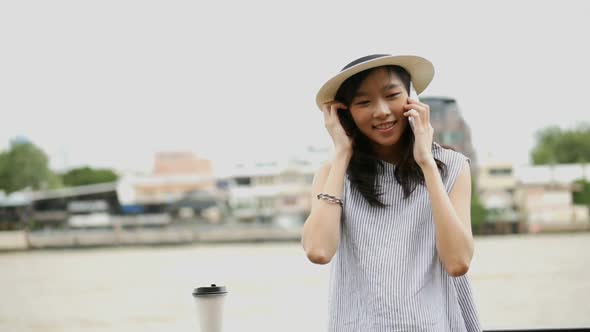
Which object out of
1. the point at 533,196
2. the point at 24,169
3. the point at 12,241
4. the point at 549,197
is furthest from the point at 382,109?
the point at 12,241

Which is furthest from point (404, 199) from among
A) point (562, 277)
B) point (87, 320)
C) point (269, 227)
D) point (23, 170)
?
point (23, 170)

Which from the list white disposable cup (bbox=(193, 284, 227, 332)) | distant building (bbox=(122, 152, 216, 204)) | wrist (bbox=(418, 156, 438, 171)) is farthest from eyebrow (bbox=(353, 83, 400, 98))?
distant building (bbox=(122, 152, 216, 204))

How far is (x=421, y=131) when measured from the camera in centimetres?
92

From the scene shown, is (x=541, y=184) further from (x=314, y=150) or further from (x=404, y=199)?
(x=404, y=199)

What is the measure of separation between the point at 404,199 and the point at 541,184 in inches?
1603

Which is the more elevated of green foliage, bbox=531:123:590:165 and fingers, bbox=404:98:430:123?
fingers, bbox=404:98:430:123

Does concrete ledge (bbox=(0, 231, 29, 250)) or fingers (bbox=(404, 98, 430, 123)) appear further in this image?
concrete ledge (bbox=(0, 231, 29, 250))

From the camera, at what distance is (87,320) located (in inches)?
899

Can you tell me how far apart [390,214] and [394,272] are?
72mm

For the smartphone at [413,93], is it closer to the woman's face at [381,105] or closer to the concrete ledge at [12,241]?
the woman's face at [381,105]

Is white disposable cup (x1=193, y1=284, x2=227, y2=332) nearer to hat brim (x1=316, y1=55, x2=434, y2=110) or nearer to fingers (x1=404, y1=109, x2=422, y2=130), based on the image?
hat brim (x1=316, y1=55, x2=434, y2=110)

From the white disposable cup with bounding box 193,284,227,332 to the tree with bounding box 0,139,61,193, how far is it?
44.9 m

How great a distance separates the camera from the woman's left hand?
2.96ft

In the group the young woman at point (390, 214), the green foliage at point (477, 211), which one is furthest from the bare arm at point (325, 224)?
the green foliage at point (477, 211)
